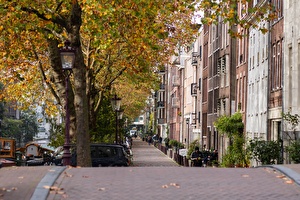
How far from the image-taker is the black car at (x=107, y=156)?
33.4 m

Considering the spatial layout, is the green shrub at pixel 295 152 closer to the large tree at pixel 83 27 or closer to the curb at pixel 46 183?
the large tree at pixel 83 27

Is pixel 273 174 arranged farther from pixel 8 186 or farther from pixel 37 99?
pixel 37 99

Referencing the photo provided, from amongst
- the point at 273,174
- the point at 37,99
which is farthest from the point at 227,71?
the point at 273,174

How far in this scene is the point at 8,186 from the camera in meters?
17.1

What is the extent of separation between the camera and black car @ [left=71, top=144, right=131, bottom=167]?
3338cm

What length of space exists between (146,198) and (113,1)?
12.2 m

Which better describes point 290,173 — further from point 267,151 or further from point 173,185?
point 267,151

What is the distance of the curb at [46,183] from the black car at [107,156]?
1265cm

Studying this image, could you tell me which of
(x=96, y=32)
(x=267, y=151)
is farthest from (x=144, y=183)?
(x=267, y=151)

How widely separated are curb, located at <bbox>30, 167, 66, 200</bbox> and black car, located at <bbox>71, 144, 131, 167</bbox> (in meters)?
12.6

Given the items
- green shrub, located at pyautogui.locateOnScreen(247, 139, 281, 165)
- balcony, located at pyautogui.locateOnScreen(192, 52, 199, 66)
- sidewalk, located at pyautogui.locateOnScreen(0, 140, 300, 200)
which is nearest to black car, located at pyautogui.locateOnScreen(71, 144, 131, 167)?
green shrub, located at pyautogui.locateOnScreen(247, 139, 281, 165)

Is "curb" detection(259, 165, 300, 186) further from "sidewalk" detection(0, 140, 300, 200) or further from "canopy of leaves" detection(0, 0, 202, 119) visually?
"canopy of leaves" detection(0, 0, 202, 119)

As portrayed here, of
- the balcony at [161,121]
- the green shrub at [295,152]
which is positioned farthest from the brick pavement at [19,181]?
the balcony at [161,121]

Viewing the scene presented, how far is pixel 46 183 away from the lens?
678 inches
